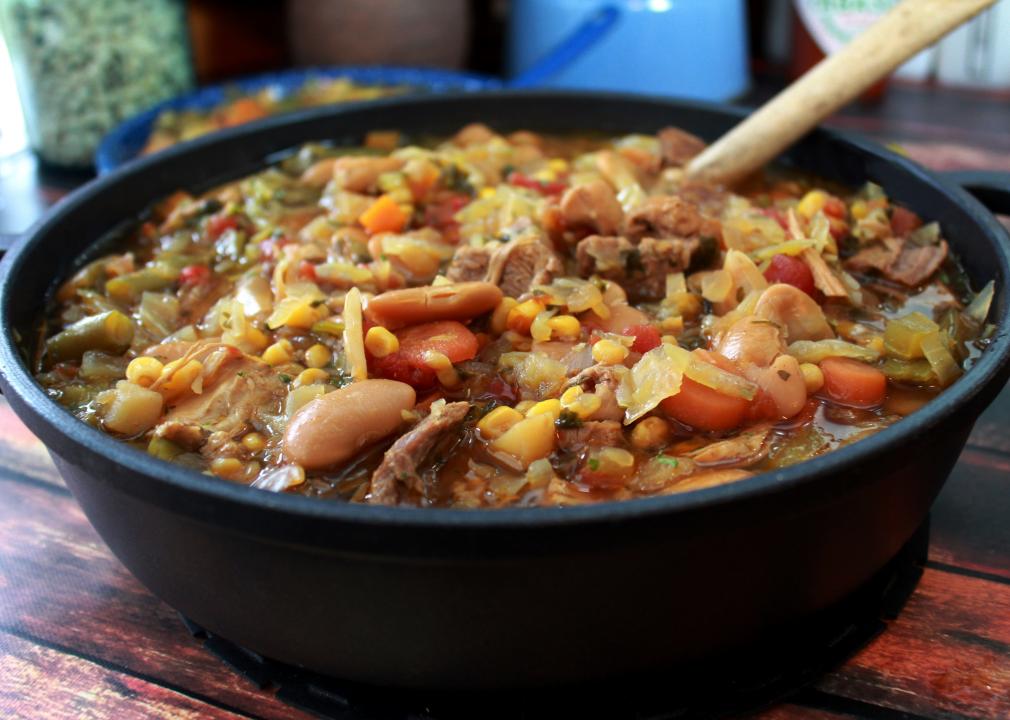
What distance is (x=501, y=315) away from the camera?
201 cm

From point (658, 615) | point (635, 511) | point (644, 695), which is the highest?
point (635, 511)

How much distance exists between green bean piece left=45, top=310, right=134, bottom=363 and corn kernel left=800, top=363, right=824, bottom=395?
130cm

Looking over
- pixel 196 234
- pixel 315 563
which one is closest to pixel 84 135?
pixel 196 234

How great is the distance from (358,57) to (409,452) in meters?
3.63

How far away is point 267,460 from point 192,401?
218 millimetres

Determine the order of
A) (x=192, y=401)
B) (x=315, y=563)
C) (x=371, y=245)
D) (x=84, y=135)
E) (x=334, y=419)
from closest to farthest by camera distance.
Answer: (x=315, y=563)
(x=334, y=419)
(x=192, y=401)
(x=371, y=245)
(x=84, y=135)

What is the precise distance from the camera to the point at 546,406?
68.4 inches

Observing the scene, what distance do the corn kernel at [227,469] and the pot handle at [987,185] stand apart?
1.65 m

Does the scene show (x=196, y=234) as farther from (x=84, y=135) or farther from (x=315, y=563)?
(x=84, y=135)

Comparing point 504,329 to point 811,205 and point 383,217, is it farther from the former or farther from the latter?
point 811,205

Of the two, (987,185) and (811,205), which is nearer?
(987,185)

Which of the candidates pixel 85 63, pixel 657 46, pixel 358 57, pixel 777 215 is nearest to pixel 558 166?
pixel 777 215

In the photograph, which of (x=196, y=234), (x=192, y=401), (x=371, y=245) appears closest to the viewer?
(x=192, y=401)

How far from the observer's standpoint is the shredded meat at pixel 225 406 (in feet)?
5.72
